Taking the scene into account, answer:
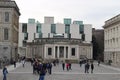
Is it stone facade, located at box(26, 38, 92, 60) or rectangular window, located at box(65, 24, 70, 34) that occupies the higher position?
rectangular window, located at box(65, 24, 70, 34)

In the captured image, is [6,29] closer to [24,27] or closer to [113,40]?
[113,40]

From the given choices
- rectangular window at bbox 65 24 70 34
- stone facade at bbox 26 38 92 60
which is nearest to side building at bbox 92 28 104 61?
rectangular window at bbox 65 24 70 34

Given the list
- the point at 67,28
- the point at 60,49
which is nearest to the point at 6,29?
the point at 60,49

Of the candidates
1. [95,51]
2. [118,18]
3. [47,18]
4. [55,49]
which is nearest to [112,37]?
[118,18]

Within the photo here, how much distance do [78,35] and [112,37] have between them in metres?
50.3

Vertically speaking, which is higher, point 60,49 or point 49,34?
point 49,34

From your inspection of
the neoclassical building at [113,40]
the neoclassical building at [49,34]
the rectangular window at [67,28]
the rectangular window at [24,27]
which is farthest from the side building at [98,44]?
the neoclassical building at [113,40]

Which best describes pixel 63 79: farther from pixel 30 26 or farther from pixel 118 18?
pixel 30 26

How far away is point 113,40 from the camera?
9431 cm

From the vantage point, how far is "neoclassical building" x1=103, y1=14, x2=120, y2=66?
88.3 meters

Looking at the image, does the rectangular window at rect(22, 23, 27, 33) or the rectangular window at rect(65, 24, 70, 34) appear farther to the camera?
the rectangular window at rect(65, 24, 70, 34)

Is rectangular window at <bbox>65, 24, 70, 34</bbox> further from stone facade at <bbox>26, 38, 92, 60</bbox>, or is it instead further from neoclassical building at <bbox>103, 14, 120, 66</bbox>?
neoclassical building at <bbox>103, 14, 120, 66</bbox>

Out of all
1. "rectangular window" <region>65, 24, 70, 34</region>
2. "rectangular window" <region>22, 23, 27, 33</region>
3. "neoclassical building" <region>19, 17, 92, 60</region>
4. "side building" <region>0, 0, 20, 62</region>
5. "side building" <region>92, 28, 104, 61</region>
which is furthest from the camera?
"rectangular window" <region>65, 24, 70, 34</region>

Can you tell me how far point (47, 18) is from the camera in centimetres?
15050
